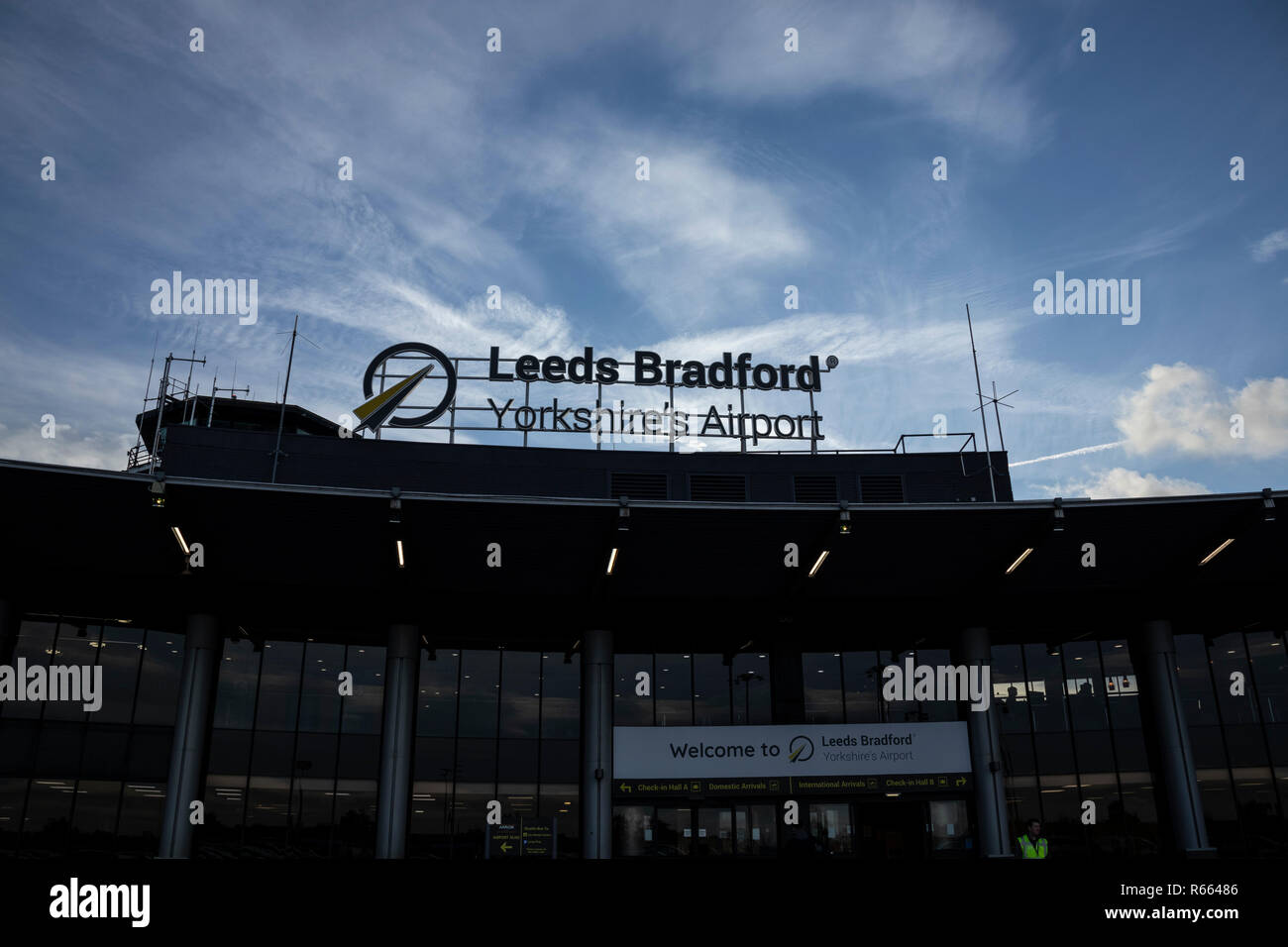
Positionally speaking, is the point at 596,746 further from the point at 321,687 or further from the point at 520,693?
the point at 321,687

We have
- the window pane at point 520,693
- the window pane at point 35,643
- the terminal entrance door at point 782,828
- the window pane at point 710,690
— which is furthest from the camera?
the window pane at point 710,690

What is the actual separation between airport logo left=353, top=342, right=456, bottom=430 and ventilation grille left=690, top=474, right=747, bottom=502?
28.3 ft

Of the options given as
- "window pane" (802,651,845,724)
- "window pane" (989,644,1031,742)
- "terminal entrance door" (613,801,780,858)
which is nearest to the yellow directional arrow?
"terminal entrance door" (613,801,780,858)

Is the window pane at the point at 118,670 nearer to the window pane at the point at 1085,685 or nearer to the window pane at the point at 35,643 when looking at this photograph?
the window pane at the point at 35,643

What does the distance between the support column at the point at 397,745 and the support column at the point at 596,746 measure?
5.11 m

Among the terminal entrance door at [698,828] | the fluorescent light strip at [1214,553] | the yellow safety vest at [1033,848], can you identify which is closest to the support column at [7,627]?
the terminal entrance door at [698,828]

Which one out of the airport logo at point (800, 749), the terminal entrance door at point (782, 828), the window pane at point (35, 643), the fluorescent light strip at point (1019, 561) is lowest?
the terminal entrance door at point (782, 828)

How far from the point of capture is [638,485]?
2891 cm

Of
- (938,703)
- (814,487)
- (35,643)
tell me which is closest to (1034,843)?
(938,703)

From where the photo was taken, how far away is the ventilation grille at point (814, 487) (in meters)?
29.5

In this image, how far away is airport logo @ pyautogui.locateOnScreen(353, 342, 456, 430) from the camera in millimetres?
28328

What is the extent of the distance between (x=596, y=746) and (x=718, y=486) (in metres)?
9.41
